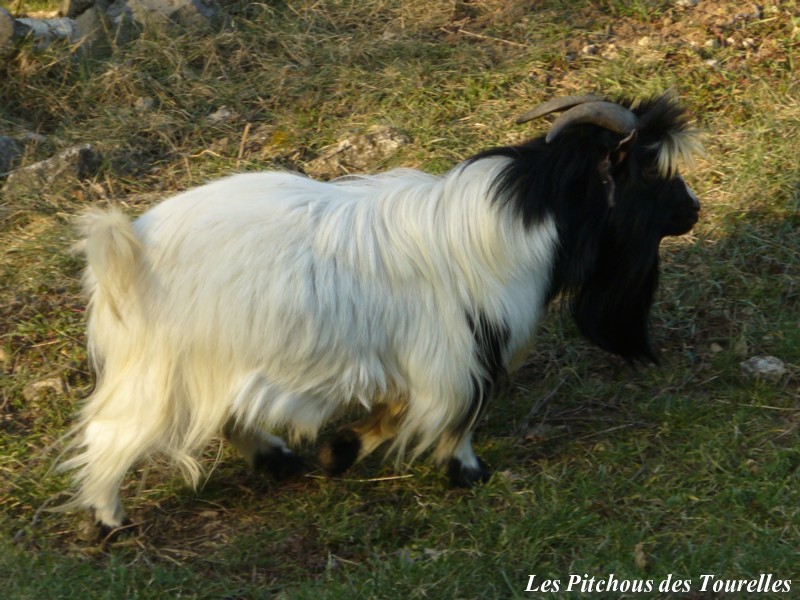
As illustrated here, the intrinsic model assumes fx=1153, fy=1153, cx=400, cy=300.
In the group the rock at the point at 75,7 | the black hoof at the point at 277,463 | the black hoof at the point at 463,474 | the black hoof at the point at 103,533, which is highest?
the rock at the point at 75,7

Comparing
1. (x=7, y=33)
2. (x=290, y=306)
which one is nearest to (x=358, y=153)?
(x=7, y=33)

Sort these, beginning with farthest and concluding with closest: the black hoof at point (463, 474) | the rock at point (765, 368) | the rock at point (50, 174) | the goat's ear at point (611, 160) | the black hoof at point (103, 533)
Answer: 1. the rock at point (50, 174)
2. the rock at point (765, 368)
3. the black hoof at point (463, 474)
4. the black hoof at point (103, 533)
5. the goat's ear at point (611, 160)

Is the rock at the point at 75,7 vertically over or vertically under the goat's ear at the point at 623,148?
under

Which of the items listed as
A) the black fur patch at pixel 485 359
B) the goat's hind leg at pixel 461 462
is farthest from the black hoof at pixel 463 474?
the black fur patch at pixel 485 359

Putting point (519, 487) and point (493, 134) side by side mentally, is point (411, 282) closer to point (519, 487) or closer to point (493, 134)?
point (519, 487)

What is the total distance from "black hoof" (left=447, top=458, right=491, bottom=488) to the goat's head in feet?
2.46

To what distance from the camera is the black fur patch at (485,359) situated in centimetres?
424

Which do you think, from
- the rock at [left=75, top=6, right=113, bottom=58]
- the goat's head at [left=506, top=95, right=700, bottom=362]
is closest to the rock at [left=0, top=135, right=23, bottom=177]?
the rock at [left=75, top=6, right=113, bottom=58]

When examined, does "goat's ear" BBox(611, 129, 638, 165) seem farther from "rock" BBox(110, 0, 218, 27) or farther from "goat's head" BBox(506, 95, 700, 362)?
"rock" BBox(110, 0, 218, 27)

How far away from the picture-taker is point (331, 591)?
12.8 feet

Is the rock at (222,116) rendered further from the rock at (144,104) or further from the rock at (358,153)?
the rock at (358,153)

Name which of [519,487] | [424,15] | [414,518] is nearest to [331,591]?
[414,518]

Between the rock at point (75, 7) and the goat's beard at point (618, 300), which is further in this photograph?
the rock at point (75, 7)

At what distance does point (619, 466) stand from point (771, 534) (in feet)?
2.36
